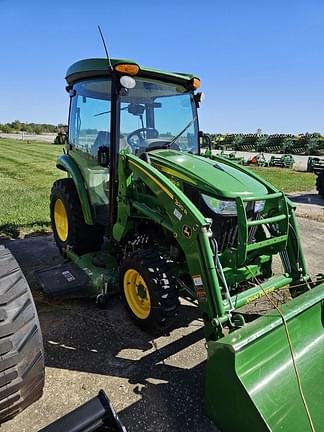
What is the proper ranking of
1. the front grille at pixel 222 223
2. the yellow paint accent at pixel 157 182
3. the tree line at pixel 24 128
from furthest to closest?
the tree line at pixel 24 128
the front grille at pixel 222 223
the yellow paint accent at pixel 157 182

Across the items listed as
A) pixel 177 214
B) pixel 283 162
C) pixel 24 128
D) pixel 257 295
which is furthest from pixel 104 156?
pixel 24 128

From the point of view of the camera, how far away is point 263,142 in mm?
34250

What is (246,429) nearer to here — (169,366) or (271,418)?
(271,418)

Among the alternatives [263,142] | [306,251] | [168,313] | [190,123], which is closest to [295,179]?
[306,251]

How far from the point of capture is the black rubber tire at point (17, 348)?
1917 millimetres

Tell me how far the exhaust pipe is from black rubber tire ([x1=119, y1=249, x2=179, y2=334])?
→ 1191 mm

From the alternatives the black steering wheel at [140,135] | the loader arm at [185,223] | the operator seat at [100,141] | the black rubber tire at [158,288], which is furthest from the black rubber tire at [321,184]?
the black rubber tire at [158,288]

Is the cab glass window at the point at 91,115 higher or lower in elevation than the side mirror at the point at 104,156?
higher

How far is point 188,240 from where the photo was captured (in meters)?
2.79

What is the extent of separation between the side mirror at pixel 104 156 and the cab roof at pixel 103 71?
0.74 m

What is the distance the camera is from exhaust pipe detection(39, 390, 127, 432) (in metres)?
1.55

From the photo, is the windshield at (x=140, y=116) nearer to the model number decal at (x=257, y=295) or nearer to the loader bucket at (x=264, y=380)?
the model number decal at (x=257, y=295)

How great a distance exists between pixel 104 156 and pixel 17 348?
2165 millimetres

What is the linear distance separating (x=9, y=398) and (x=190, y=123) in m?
3.18
